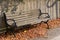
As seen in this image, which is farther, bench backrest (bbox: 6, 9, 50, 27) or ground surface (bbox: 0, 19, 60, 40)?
bench backrest (bbox: 6, 9, 50, 27)

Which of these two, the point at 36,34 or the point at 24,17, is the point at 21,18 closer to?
the point at 24,17

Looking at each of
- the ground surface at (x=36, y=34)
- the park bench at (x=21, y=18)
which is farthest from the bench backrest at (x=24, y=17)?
the ground surface at (x=36, y=34)

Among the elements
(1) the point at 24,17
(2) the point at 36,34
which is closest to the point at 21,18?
(1) the point at 24,17

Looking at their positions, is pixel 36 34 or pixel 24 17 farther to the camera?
pixel 24 17

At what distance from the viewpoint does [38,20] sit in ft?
28.4

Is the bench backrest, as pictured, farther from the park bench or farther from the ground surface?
the ground surface

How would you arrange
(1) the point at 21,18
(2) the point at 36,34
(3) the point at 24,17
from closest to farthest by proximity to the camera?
(2) the point at 36,34 → (1) the point at 21,18 → (3) the point at 24,17

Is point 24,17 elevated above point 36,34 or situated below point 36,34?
above

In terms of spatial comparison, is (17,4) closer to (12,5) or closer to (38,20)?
(12,5)

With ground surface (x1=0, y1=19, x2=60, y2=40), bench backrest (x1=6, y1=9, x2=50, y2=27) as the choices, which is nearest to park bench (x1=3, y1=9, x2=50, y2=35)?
bench backrest (x1=6, y1=9, x2=50, y2=27)

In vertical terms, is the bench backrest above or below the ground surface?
above

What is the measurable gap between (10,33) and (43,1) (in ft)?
11.1

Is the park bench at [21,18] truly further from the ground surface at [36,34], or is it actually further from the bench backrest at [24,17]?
the ground surface at [36,34]

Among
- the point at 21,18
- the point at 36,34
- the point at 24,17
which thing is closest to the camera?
the point at 36,34
